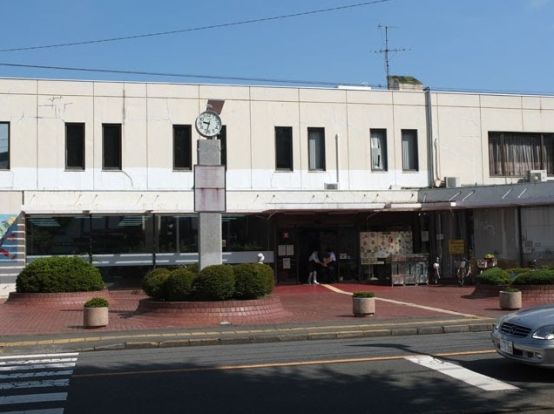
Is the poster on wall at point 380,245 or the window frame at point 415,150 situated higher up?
the window frame at point 415,150

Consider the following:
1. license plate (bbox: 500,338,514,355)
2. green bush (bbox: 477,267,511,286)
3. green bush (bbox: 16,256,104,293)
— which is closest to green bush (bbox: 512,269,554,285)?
green bush (bbox: 477,267,511,286)

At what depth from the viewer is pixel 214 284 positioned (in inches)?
674

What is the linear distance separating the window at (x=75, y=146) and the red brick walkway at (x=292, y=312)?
535 cm

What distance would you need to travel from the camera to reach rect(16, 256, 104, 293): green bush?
20.9 m

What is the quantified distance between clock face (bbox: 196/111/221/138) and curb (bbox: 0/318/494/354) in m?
6.44

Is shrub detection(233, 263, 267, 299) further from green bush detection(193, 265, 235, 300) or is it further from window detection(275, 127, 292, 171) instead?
window detection(275, 127, 292, 171)

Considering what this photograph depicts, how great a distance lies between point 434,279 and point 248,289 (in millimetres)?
13321

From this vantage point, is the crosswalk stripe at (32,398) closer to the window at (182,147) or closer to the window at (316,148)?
the window at (182,147)

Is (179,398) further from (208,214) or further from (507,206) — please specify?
(507,206)

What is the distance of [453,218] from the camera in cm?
2920

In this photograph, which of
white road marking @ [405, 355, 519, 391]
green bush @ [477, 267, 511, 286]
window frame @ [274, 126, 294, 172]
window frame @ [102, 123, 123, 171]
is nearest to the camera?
white road marking @ [405, 355, 519, 391]

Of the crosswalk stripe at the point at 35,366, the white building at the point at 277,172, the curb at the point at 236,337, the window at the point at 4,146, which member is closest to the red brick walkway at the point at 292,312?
the curb at the point at 236,337

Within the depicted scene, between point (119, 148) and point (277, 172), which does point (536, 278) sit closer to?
point (277, 172)

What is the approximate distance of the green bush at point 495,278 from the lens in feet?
69.3
